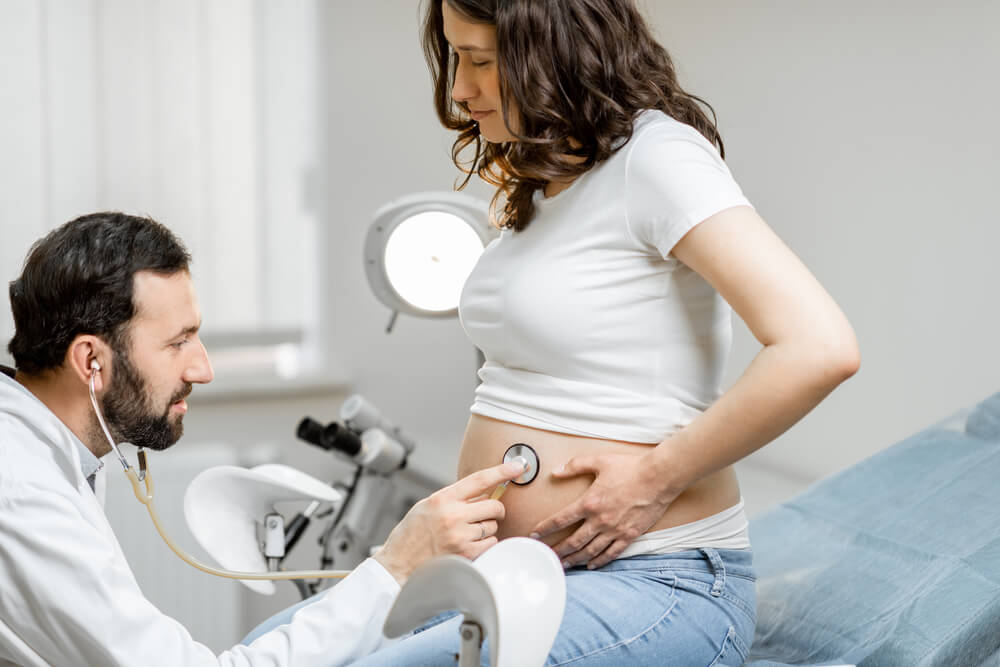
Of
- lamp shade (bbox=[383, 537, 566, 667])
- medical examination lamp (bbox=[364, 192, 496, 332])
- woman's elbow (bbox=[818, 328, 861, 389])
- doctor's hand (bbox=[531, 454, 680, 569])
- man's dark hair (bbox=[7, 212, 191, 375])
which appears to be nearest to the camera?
lamp shade (bbox=[383, 537, 566, 667])

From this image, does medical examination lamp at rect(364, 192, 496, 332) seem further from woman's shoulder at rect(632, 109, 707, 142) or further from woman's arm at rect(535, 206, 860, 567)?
woman's arm at rect(535, 206, 860, 567)

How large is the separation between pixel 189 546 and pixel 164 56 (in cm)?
124

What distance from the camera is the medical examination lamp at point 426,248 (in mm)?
1697

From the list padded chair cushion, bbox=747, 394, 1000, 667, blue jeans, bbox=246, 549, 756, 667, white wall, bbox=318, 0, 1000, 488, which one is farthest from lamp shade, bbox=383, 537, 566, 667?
white wall, bbox=318, 0, 1000, 488

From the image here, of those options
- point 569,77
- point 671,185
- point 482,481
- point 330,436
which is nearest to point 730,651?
point 482,481

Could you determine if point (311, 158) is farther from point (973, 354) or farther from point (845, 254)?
point (973, 354)

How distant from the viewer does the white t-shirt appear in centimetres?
105

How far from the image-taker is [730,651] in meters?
1.08

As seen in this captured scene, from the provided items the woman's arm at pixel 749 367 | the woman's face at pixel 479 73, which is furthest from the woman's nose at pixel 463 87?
the woman's arm at pixel 749 367

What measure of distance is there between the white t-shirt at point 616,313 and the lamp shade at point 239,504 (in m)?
0.38

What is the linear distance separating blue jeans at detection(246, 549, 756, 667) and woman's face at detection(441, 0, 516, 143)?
508 mm

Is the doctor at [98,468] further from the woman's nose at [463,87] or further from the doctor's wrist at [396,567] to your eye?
the woman's nose at [463,87]

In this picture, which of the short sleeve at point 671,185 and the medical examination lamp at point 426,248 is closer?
the short sleeve at point 671,185

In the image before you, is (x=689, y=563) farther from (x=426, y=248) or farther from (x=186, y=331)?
(x=426, y=248)
